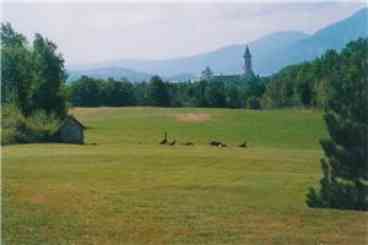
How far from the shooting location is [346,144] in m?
18.0

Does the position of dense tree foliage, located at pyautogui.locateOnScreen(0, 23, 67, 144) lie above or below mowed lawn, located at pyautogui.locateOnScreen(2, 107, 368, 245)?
above

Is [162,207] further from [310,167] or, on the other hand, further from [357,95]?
[310,167]

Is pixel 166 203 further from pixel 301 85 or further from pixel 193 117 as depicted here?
pixel 301 85

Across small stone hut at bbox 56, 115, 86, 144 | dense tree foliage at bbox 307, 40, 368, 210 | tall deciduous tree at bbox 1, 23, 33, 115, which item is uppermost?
tall deciduous tree at bbox 1, 23, 33, 115

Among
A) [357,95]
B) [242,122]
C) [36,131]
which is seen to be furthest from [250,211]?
[242,122]

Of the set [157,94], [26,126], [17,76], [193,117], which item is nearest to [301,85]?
[157,94]

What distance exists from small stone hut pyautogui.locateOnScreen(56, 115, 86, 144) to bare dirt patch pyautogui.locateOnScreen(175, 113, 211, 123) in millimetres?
26330

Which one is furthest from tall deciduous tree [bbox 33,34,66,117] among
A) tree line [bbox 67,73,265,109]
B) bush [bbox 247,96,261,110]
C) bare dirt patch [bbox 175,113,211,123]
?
bush [bbox 247,96,261,110]

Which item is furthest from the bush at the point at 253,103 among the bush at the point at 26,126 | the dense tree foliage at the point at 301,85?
the bush at the point at 26,126

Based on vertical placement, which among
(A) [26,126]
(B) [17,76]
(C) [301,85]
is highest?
(C) [301,85]

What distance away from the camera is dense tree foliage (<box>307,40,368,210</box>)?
17.2 m

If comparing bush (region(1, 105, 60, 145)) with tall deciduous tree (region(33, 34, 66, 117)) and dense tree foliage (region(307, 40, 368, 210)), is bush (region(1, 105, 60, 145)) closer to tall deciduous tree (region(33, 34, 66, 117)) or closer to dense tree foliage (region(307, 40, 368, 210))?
tall deciduous tree (region(33, 34, 66, 117))

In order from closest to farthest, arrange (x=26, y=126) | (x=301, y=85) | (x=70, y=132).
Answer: (x=26, y=126) → (x=70, y=132) → (x=301, y=85)

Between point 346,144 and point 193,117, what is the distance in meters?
64.4
